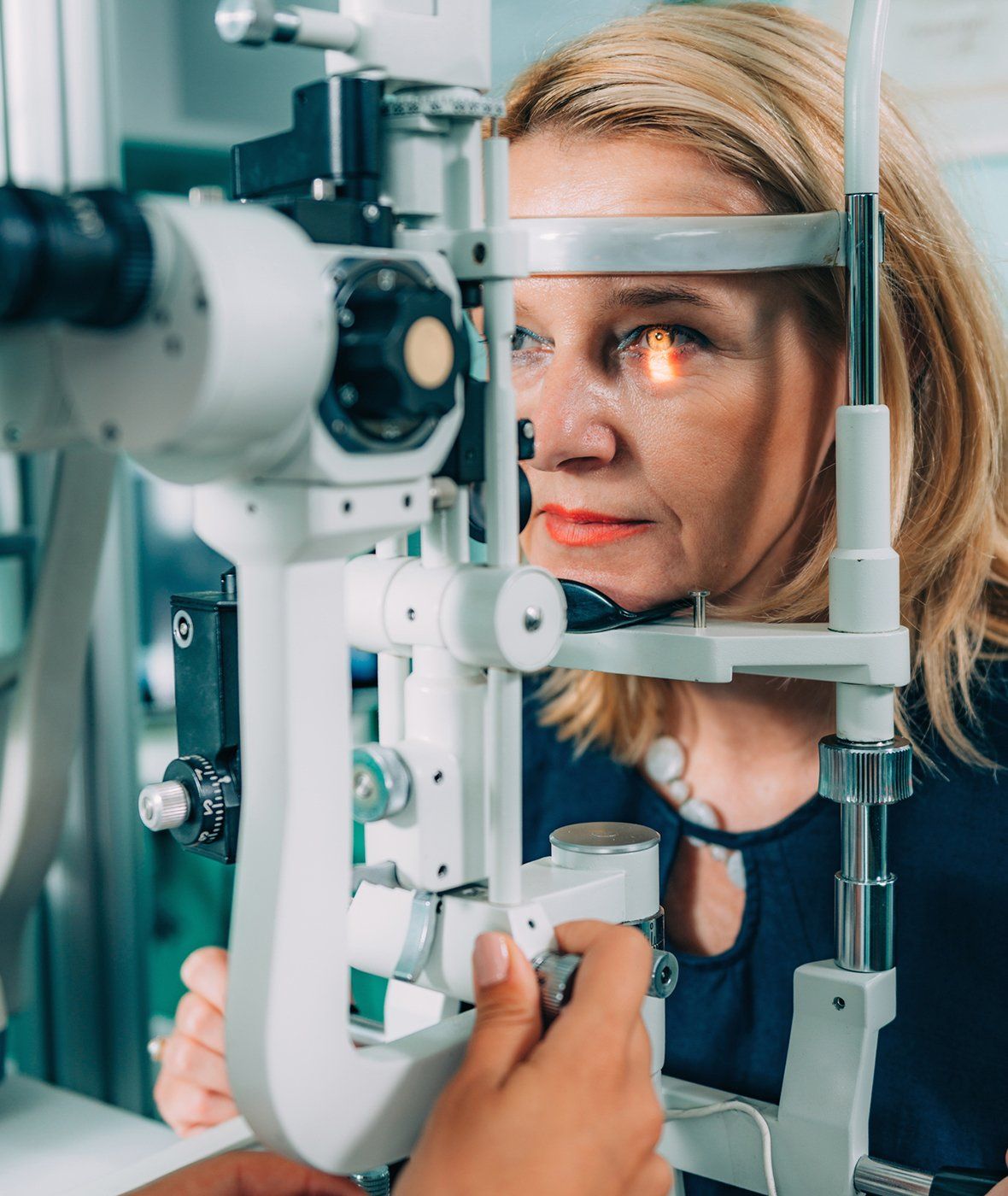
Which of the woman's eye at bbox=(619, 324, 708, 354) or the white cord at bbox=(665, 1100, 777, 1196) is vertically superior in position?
the woman's eye at bbox=(619, 324, 708, 354)

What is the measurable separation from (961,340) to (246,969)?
27.2 inches

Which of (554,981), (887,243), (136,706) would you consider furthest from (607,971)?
(136,706)

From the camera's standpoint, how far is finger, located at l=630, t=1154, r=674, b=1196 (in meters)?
0.54

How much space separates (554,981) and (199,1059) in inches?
15.8

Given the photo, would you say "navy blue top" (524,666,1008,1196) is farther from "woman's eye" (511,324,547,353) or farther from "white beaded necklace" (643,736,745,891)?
"woman's eye" (511,324,547,353)

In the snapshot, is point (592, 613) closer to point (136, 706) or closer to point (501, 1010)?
point (501, 1010)

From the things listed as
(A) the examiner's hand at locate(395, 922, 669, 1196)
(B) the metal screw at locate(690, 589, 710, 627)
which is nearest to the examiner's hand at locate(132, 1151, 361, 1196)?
(A) the examiner's hand at locate(395, 922, 669, 1196)

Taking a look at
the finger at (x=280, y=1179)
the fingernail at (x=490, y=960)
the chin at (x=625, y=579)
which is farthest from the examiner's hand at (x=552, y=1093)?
the chin at (x=625, y=579)

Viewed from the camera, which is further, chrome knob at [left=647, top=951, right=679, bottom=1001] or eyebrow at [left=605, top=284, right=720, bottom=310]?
eyebrow at [left=605, top=284, right=720, bottom=310]

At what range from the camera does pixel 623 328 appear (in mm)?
861

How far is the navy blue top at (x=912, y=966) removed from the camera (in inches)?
36.3

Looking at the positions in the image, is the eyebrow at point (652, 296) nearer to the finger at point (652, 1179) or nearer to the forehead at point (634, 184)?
the forehead at point (634, 184)

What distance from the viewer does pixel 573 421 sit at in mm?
870

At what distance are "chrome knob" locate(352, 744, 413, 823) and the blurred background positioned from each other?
100cm
